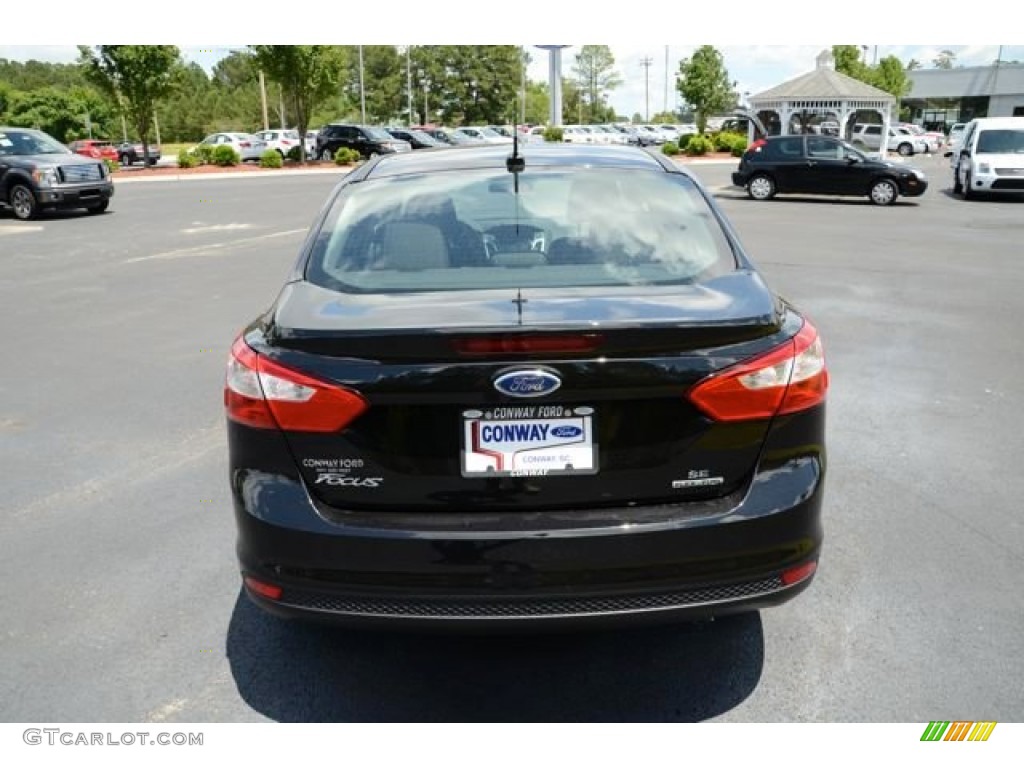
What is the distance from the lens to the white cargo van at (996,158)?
2138 cm

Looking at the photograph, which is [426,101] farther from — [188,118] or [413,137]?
[413,137]

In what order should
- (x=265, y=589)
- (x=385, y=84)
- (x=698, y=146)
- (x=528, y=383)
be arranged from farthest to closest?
(x=385, y=84), (x=698, y=146), (x=265, y=589), (x=528, y=383)

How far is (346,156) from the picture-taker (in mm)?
Answer: 40500

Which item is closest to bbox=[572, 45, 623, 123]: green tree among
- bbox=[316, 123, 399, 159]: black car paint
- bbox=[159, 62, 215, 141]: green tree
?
bbox=[159, 62, 215, 141]: green tree

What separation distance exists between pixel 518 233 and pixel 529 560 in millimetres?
1294

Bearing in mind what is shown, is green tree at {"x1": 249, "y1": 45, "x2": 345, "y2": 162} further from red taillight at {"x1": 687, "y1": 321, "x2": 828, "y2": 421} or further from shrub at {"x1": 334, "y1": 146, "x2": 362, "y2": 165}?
red taillight at {"x1": 687, "y1": 321, "x2": 828, "y2": 421}

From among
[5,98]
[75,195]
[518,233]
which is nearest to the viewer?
[518,233]

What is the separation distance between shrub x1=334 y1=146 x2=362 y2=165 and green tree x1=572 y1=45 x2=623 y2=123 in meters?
76.9

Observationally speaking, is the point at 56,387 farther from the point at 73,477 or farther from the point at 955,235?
the point at 955,235

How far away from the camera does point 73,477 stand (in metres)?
5.07

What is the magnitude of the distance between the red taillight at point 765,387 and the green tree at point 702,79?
5638 centimetres

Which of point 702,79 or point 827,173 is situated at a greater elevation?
point 702,79

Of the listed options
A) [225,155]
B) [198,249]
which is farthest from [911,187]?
[225,155]

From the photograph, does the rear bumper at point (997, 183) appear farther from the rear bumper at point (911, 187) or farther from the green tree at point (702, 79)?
the green tree at point (702, 79)
